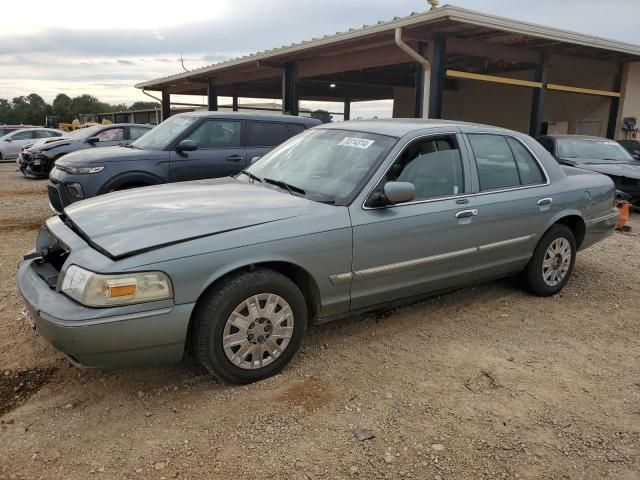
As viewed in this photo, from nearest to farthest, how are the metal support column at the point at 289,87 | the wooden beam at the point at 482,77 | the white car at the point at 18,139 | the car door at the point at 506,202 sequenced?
the car door at the point at 506,202
the wooden beam at the point at 482,77
the metal support column at the point at 289,87
the white car at the point at 18,139

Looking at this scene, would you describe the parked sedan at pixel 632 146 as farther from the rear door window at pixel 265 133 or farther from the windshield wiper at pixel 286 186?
the windshield wiper at pixel 286 186

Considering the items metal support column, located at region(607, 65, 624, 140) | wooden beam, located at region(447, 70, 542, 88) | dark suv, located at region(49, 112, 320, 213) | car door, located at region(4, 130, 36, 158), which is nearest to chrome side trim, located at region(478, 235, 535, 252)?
dark suv, located at region(49, 112, 320, 213)

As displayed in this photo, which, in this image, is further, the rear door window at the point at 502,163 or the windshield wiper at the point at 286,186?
the rear door window at the point at 502,163

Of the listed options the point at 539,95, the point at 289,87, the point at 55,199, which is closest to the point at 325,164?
the point at 55,199

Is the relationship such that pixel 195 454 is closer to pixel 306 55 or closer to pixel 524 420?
pixel 524 420

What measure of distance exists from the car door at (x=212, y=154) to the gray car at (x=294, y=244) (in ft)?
9.19

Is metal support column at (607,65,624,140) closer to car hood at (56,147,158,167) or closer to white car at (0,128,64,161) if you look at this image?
car hood at (56,147,158,167)

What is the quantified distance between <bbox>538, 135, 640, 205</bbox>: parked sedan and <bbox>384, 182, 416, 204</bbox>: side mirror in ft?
24.1

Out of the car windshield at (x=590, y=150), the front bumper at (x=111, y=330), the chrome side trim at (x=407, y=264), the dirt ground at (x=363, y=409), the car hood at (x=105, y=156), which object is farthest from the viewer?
the car windshield at (x=590, y=150)

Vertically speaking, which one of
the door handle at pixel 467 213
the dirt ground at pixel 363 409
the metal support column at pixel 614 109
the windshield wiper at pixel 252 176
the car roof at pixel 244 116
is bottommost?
the dirt ground at pixel 363 409

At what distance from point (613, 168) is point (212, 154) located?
7.31 meters

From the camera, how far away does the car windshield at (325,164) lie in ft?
12.0

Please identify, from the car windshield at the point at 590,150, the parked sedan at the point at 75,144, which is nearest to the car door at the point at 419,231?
the car windshield at the point at 590,150

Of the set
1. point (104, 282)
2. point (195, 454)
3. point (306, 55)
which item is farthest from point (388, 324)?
point (306, 55)
